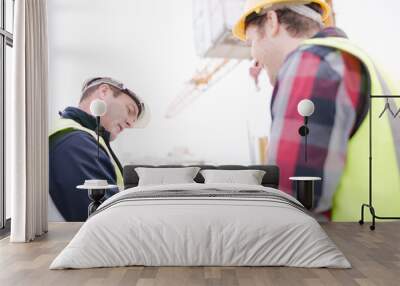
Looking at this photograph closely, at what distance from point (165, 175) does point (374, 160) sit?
2.58 meters

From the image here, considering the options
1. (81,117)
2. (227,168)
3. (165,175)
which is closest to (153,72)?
(81,117)

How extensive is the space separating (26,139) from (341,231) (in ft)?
11.5

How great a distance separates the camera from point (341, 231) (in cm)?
625

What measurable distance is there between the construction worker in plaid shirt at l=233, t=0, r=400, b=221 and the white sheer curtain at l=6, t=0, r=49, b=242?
8.21 feet

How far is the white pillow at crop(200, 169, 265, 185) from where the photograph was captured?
6.38 meters

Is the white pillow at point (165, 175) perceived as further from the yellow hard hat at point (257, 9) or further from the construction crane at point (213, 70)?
the yellow hard hat at point (257, 9)

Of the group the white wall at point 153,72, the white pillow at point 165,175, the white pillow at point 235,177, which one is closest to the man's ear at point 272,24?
the white wall at point 153,72

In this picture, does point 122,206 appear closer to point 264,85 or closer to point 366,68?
point 264,85

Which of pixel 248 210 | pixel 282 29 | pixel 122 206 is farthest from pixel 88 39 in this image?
pixel 248 210

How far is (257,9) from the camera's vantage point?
275 inches

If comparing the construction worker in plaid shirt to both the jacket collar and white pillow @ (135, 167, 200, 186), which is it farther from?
the jacket collar

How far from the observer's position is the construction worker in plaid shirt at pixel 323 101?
272 inches

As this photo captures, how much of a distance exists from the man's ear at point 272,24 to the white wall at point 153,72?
0.52 metres

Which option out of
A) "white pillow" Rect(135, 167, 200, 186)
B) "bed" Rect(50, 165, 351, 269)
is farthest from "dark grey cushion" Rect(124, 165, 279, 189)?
"bed" Rect(50, 165, 351, 269)
